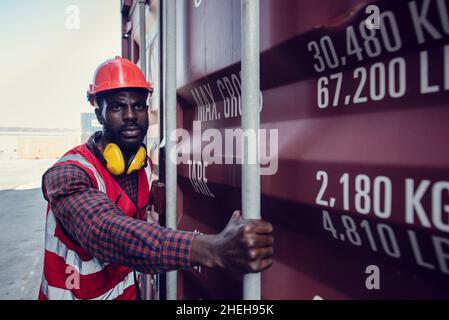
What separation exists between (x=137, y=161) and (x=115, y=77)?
49 centimetres

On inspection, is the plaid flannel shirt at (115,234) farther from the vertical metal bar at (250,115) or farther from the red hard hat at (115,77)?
the red hard hat at (115,77)

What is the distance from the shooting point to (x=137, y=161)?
6.44 ft

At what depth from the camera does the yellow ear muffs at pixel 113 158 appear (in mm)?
1804

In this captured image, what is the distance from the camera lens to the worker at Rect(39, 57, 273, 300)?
39.9 inches

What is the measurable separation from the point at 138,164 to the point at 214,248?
1.07m

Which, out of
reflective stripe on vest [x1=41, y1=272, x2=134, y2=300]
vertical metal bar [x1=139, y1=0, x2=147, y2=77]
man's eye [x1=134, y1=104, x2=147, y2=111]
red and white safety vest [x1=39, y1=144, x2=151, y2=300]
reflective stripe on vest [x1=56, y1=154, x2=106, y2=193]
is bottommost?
reflective stripe on vest [x1=41, y1=272, x2=134, y2=300]

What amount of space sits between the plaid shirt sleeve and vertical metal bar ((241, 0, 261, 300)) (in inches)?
9.7

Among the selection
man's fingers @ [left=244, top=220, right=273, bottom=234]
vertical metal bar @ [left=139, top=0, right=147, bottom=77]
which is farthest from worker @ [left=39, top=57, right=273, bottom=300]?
vertical metal bar @ [left=139, top=0, right=147, bottom=77]

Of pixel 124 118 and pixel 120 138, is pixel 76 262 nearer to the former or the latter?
pixel 120 138

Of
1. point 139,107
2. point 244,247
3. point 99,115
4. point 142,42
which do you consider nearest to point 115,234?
point 244,247

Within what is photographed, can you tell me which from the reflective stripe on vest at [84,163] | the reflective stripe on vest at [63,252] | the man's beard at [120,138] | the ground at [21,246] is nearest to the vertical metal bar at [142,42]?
the man's beard at [120,138]

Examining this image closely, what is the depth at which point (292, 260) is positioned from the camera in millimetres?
1142

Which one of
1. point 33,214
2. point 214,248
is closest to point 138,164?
point 214,248

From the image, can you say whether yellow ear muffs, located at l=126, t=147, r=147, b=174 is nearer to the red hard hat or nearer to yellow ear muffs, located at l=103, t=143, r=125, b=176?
yellow ear muffs, located at l=103, t=143, r=125, b=176
